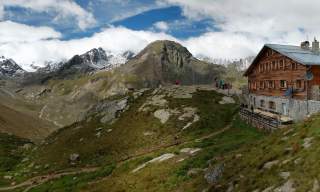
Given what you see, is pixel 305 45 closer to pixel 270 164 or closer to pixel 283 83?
pixel 283 83

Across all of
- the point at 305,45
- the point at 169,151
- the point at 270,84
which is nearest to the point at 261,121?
the point at 270,84

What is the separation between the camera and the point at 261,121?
54.8 meters

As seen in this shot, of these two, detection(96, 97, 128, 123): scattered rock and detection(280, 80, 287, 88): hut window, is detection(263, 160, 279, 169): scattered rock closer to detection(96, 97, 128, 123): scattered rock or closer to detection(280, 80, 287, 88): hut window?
detection(280, 80, 287, 88): hut window

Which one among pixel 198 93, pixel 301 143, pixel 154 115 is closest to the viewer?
pixel 301 143

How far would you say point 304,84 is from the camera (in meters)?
52.8

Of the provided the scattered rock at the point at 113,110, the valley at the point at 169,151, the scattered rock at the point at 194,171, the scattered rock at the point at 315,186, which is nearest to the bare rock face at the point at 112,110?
the scattered rock at the point at 113,110

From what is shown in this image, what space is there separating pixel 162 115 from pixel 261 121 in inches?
959

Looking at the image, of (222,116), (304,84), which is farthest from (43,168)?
(304,84)

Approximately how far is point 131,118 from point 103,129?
21.2 feet

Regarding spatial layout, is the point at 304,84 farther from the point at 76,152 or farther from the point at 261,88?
the point at 76,152

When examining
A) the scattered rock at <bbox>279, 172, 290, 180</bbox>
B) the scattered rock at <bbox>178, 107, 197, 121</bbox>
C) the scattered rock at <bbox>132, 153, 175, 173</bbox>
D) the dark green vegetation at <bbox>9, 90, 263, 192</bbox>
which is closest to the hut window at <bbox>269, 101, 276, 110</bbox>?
the dark green vegetation at <bbox>9, 90, 263, 192</bbox>

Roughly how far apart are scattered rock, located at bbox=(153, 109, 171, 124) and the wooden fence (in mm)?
14805

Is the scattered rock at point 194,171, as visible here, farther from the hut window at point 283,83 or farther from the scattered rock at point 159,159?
the hut window at point 283,83

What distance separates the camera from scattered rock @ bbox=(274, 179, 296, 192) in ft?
67.5
